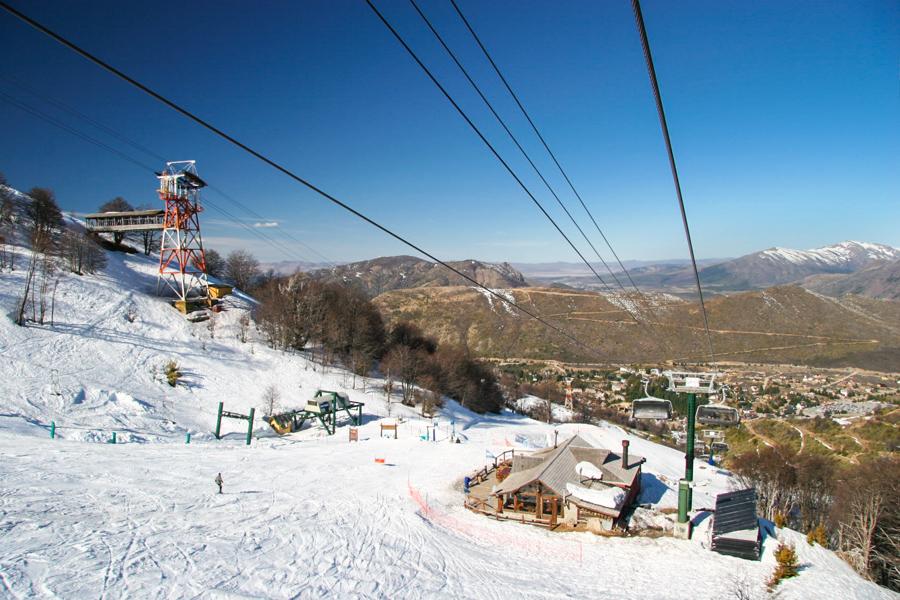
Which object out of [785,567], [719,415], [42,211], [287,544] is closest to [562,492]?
[719,415]

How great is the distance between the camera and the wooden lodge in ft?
63.6

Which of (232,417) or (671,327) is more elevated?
(671,327)

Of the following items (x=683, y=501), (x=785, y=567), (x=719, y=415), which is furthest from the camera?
(x=683, y=501)

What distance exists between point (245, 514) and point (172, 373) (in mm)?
20830

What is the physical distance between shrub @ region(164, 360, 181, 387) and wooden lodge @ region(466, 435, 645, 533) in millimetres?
21725

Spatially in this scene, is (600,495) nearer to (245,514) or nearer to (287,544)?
(287,544)

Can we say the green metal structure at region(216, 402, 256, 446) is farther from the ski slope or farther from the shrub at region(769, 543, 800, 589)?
the shrub at region(769, 543, 800, 589)

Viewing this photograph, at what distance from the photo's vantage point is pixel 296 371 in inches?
1614

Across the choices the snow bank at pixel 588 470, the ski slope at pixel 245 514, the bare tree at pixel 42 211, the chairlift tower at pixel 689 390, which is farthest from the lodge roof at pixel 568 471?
the bare tree at pixel 42 211

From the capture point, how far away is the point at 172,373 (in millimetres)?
32656

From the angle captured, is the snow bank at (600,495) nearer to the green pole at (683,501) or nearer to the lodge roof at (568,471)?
the lodge roof at (568,471)

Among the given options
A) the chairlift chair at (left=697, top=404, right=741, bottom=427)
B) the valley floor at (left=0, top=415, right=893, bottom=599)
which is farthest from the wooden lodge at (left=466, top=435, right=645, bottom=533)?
the chairlift chair at (left=697, top=404, right=741, bottom=427)

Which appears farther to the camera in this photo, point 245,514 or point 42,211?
point 42,211

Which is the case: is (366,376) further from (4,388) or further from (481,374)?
(4,388)
